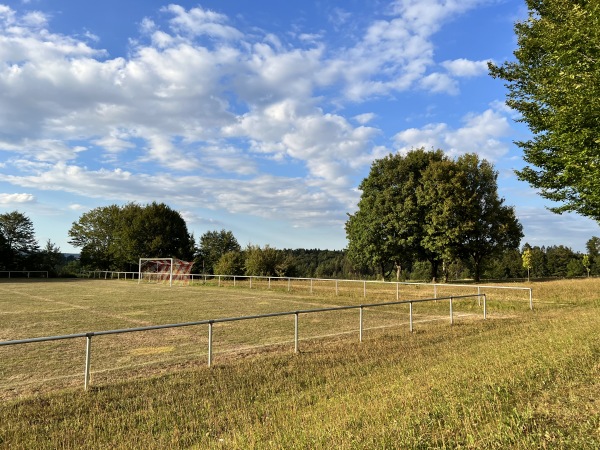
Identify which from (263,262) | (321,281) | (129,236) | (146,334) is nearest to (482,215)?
(321,281)

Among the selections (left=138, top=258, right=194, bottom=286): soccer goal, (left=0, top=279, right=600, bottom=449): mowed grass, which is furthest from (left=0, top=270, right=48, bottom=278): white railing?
(left=0, top=279, right=600, bottom=449): mowed grass

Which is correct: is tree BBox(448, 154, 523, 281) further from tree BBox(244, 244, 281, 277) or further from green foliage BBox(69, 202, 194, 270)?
green foliage BBox(69, 202, 194, 270)

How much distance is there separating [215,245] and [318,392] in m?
97.9

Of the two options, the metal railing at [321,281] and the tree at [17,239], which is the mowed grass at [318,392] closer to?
the metal railing at [321,281]

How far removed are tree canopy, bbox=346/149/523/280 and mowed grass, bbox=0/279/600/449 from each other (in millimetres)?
29844

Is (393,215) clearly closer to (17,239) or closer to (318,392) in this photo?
(318,392)

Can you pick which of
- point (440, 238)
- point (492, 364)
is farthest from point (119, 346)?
point (440, 238)

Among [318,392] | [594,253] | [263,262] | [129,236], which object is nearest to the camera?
[318,392]

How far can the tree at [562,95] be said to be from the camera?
1321 centimetres

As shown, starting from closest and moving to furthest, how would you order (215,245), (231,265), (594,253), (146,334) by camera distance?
(146,334)
(231,265)
(215,245)
(594,253)

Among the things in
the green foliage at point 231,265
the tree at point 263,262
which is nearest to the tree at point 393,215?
the tree at point 263,262

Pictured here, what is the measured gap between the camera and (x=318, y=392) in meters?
6.76

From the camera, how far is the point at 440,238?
135ft

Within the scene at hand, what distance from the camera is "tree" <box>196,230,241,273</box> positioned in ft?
305
